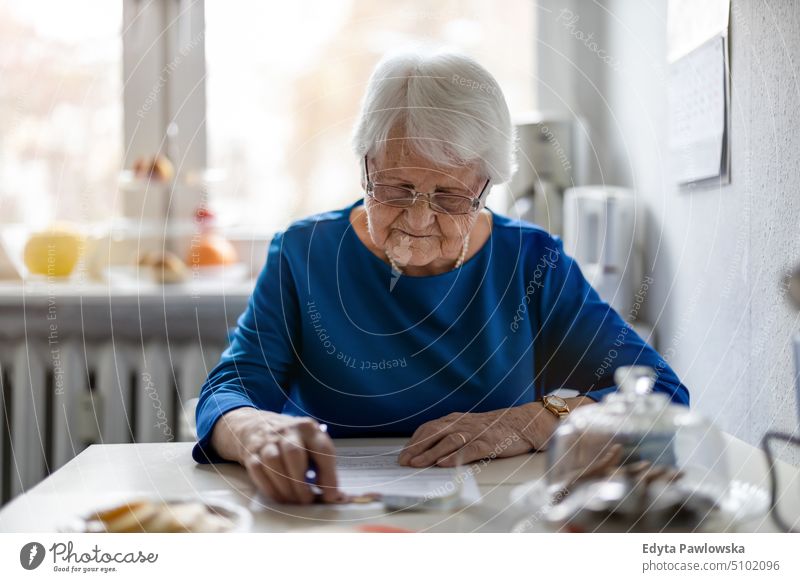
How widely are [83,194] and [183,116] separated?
0.26 metres

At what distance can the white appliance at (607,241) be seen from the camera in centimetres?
135

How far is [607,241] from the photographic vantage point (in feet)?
4.46

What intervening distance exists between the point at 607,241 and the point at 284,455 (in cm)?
93

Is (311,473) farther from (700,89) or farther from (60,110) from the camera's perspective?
(60,110)

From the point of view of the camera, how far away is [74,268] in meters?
1.49

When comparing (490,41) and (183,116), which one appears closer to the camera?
(490,41)

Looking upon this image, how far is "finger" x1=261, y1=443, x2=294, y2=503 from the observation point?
1.88 feet

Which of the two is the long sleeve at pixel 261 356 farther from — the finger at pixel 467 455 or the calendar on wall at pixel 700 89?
the calendar on wall at pixel 700 89

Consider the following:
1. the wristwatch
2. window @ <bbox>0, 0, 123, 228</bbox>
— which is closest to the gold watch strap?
the wristwatch

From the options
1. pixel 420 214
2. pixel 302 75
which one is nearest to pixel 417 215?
pixel 420 214

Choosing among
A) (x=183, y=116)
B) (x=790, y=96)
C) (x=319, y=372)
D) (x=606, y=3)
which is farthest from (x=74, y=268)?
(x=790, y=96)

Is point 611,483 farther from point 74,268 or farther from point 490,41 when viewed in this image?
point 74,268

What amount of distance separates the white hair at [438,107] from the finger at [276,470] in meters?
0.32
